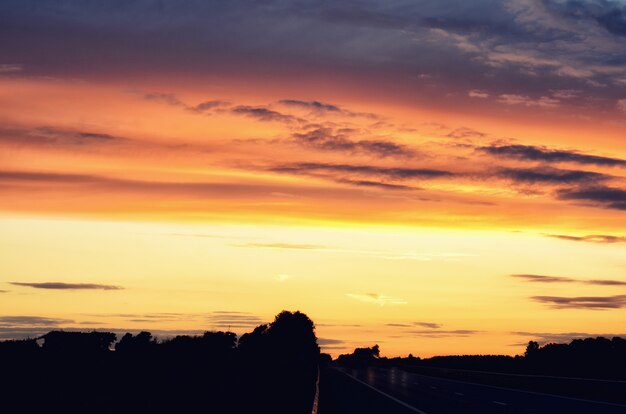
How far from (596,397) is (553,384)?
284 inches

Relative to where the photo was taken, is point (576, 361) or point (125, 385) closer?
point (125, 385)

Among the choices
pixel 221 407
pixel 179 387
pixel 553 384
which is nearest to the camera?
pixel 221 407

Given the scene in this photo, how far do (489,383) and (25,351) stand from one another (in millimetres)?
34842

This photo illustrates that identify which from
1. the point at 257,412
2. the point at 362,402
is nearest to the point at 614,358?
the point at 362,402

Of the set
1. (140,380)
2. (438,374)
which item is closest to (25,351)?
(140,380)

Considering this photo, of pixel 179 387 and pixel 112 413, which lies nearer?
pixel 112 413

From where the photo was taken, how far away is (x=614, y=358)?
8181 cm

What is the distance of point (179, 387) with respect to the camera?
1070 inches

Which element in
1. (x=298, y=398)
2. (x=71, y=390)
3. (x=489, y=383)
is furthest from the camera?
(x=489, y=383)

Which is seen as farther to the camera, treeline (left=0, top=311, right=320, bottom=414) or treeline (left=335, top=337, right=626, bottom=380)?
treeline (left=335, top=337, right=626, bottom=380)

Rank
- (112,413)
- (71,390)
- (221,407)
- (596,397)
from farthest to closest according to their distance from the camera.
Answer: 1. (596,397)
2. (71,390)
3. (221,407)
4. (112,413)

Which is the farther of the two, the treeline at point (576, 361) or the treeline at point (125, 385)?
the treeline at point (576, 361)

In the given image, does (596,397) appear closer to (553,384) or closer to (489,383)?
(553,384)

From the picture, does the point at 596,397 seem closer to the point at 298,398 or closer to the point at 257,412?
the point at 298,398
